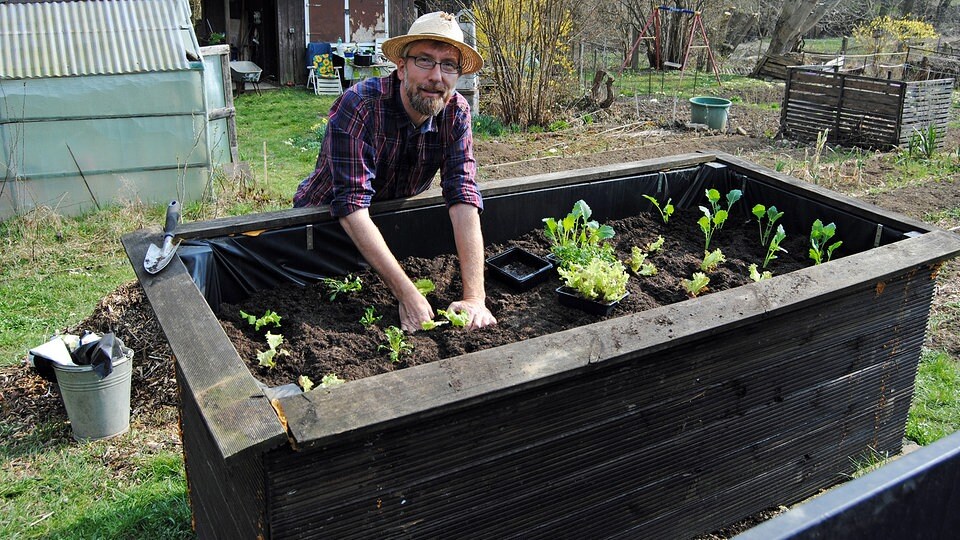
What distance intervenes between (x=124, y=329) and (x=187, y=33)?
176 inches

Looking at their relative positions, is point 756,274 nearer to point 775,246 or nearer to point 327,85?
point 775,246

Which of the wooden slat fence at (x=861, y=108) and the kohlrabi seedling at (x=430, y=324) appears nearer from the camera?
the kohlrabi seedling at (x=430, y=324)

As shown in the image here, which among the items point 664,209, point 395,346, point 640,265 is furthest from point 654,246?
point 395,346

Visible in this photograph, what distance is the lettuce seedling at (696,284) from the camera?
3.25m

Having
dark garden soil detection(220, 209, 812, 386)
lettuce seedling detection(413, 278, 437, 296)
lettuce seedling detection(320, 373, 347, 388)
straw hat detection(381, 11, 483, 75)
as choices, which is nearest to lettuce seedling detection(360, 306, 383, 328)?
dark garden soil detection(220, 209, 812, 386)

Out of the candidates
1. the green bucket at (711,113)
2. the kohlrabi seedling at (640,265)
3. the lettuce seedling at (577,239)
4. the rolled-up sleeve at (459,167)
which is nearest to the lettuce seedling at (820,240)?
the kohlrabi seedling at (640,265)

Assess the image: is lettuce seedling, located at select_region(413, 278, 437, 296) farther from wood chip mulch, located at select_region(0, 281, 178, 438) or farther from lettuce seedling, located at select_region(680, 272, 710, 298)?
wood chip mulch, located at select_region(0, 281, 178, 438)

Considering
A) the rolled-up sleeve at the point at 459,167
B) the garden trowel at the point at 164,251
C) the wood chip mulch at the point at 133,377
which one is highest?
the rolled-up sleeve at the point at 459,167

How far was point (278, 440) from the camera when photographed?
1859mm

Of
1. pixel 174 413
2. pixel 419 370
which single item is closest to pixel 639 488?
pixel 419 370

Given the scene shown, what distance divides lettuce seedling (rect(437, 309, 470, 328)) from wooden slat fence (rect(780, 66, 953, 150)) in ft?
30.3

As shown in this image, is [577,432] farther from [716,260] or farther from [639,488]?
[716,260]

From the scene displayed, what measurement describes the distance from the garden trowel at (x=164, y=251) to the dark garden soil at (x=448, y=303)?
0.32 m

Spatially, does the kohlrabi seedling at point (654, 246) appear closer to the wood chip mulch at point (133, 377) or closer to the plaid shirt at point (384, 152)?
the plaid shirt at point (384, 152)
